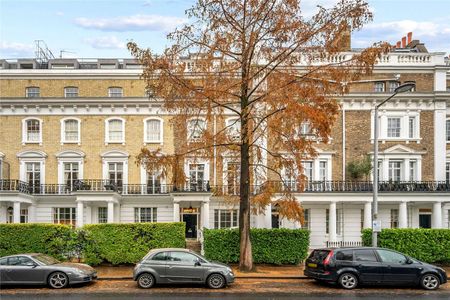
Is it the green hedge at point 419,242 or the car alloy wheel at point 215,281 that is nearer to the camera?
the car alloy wheel at point 215,281

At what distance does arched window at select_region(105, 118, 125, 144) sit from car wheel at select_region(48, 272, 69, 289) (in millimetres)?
19310

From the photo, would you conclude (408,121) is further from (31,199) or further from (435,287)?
(31,199)

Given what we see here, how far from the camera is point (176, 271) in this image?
17141 millimetres

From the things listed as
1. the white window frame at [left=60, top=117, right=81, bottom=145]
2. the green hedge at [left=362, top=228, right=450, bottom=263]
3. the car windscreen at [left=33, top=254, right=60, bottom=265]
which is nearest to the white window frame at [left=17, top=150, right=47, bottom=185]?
the white window frame at [left=60, top=117, right=81, bottom=145]

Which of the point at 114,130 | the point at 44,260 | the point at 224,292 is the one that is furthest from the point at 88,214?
the point at 224,292

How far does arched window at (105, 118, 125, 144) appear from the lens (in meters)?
35.5

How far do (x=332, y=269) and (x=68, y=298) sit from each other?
8.94 m

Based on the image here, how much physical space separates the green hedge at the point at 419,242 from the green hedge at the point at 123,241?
32.2 feet

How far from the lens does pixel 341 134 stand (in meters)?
35.6

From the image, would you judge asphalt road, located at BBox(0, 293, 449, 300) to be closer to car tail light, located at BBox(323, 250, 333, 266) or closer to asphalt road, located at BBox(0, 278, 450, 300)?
asphalt road, located at BBox(0, 278, 450, 300)

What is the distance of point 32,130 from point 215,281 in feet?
77.7

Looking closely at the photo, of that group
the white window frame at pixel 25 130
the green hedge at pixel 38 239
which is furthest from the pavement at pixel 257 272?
the white window frame at pixel 25 130

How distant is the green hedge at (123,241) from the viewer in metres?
21.9

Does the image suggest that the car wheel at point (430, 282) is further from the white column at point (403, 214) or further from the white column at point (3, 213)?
the white column at point (3, 213)
